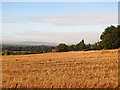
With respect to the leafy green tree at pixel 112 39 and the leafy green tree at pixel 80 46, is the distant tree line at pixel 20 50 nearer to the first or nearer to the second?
the leafy green tree at pixel 80 46

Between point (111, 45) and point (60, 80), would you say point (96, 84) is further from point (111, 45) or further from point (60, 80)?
point (111, 45)

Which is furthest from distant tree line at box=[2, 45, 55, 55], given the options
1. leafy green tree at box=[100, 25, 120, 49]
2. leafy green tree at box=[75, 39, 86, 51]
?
leafy green tree at box=[100, 25, 120, 49]

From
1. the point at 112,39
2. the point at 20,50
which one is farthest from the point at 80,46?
the point at 112,39

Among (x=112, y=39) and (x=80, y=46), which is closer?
(x=112, y=39)

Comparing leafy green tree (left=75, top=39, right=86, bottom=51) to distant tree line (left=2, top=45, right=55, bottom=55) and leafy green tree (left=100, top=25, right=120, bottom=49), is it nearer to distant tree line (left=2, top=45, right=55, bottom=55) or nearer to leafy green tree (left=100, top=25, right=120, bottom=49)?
distant tree line (left=2, top=45, right=55, bottom=55)

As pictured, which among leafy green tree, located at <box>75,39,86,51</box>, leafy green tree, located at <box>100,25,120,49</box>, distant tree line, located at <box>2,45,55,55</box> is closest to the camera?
leafy green tree, located at <box>100,25,120,49</box>

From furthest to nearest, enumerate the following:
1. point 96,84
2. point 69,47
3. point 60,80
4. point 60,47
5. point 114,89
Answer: point 69,47 → point 60,47 → point 60,80 → point 96,84 → point 114,89

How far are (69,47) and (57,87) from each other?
3719 inches

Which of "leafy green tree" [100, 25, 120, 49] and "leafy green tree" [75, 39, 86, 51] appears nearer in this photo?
"leafy green tree" [100, 25, 120, 49]

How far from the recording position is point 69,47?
100250 mm

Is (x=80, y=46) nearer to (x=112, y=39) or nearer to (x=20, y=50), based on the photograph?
(x=20, y=50)

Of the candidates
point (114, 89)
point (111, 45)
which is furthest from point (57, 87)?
point (111, 45)

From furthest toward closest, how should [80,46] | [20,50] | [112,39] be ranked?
[20,50] → [80,46] → [112,39]

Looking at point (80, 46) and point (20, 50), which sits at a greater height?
point (80, 46)
